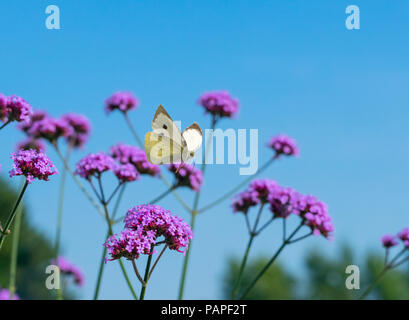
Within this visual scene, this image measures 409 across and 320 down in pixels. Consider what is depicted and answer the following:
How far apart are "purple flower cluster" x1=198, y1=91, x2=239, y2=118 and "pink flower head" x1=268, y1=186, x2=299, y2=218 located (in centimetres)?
212

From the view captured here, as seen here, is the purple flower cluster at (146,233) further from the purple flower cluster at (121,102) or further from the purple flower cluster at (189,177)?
the purple flower cluster at (121,102)

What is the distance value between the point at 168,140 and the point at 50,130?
2.68m

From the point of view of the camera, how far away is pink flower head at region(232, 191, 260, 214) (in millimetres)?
6420

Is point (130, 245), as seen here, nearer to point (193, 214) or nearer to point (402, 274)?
point (193, 214)

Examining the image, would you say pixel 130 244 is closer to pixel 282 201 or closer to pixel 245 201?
pixel 282 201

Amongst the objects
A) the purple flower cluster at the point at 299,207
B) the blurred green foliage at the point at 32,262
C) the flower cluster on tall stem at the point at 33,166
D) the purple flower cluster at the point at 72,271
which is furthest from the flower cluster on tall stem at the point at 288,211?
the blurred green foliage at the point at 32,262

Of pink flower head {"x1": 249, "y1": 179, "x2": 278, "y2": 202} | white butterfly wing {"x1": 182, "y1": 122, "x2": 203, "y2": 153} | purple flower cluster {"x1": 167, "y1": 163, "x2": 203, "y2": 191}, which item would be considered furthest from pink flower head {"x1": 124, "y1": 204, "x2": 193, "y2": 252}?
purple flower cluster {"x1": 167, "y1": 163, "x2": 203, "y2": 191}

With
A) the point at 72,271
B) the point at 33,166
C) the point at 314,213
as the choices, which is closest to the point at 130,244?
the point at 33,166

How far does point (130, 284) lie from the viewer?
5449mm

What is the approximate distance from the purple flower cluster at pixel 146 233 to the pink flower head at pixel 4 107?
184 centimetres

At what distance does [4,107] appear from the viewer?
→ 4.59 m

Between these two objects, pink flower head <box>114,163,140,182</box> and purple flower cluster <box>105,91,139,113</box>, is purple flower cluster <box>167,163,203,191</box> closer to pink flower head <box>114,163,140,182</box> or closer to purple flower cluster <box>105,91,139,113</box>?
pink flower head <box>114,163,140,182</box>
